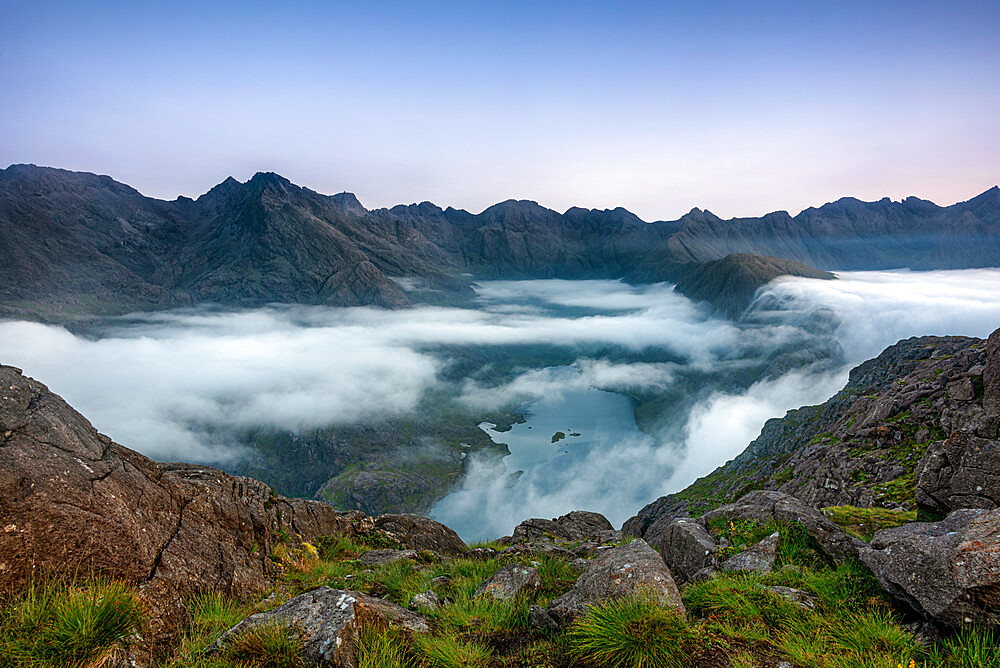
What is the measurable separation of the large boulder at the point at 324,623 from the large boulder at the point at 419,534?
17.5 meters

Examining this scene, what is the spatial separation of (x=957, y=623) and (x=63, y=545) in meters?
14.3

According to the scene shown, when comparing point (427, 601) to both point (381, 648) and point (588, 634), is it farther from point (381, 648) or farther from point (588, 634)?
point (588, 634)

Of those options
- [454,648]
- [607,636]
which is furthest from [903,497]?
[454,648]

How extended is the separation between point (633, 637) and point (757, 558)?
257 inches

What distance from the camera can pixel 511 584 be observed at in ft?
33.1

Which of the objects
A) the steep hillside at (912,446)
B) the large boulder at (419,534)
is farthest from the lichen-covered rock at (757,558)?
the large boulder at (419,534)

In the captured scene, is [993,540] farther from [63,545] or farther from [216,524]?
[216,524]

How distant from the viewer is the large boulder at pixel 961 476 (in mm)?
10219

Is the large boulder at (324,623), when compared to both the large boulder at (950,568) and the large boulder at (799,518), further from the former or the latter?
the large boulder at (799,518)

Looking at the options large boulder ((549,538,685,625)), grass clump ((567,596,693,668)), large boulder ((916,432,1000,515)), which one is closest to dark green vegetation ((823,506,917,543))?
large boulder ((916,432,1000,515))

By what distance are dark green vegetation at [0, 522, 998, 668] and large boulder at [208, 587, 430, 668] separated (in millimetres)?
159

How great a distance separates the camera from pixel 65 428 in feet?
31.9

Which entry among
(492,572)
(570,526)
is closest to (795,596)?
(492,572)

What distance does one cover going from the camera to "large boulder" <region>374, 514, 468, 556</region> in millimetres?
23859
